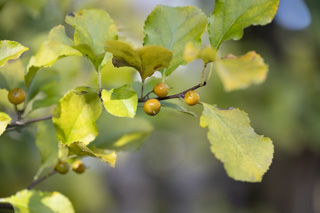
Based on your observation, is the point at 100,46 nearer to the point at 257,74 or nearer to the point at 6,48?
the point at 6,48

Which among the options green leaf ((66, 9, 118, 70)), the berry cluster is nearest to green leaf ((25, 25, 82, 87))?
green leaf ((66, 9, 118, 70))

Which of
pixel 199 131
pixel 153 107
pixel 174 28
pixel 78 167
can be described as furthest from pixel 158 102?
pixel 199 131

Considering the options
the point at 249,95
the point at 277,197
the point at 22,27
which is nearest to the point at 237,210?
the point at 277,197

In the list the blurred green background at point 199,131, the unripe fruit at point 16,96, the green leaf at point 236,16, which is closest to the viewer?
the green leaf at point 236,16

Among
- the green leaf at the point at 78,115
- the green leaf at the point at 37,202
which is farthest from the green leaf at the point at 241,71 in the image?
the green leaf at the point at 37,202

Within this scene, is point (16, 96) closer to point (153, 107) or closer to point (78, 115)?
point (78, 115)

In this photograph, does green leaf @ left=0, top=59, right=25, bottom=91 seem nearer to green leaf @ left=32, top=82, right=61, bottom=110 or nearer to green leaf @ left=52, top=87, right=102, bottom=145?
green leaf @ left=32, top=82, right=61, bottom=110

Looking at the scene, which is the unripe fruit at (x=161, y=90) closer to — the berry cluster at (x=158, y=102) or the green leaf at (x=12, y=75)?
the berry cluster at (x=158, y=102)
